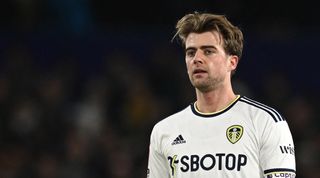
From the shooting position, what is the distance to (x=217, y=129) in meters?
6.00

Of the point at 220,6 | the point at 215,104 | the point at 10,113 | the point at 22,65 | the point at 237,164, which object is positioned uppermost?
the point at 220,6

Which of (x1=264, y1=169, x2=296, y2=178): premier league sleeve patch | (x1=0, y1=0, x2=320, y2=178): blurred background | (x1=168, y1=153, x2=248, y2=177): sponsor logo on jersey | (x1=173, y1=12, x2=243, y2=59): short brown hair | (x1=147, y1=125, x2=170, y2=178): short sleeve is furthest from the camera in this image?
(x1=0, y1=0, x2=320, y2=178): blurred background

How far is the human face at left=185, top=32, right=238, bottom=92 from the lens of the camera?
5941 millimetres

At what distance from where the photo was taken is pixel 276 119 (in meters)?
5.82

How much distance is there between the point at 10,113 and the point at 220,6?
3774 mm

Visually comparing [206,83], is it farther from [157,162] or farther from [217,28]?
[157,162]

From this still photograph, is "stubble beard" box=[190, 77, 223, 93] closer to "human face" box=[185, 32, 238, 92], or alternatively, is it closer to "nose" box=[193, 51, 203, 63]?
"human face" box=[185, 32, 238, 92]

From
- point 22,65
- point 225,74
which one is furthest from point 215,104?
point 22,65

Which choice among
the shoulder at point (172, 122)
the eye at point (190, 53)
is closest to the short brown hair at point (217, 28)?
the eye at point (190, 53)

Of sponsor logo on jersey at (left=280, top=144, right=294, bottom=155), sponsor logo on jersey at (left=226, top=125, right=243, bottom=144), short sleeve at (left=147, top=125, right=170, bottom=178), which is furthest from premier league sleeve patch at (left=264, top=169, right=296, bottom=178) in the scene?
short sleeve at (left=147, top=125, right=170, bottom=178)

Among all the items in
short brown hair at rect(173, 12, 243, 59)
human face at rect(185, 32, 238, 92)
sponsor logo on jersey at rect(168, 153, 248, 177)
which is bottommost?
sponsor logo on jersey at rect(168, 153, 248, 177)

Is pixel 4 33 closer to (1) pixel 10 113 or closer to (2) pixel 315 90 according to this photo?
(1) pixel 10 113

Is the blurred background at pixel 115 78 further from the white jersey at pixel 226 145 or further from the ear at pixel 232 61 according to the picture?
the ear at pixel 232 61

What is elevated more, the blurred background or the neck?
the blurred background
